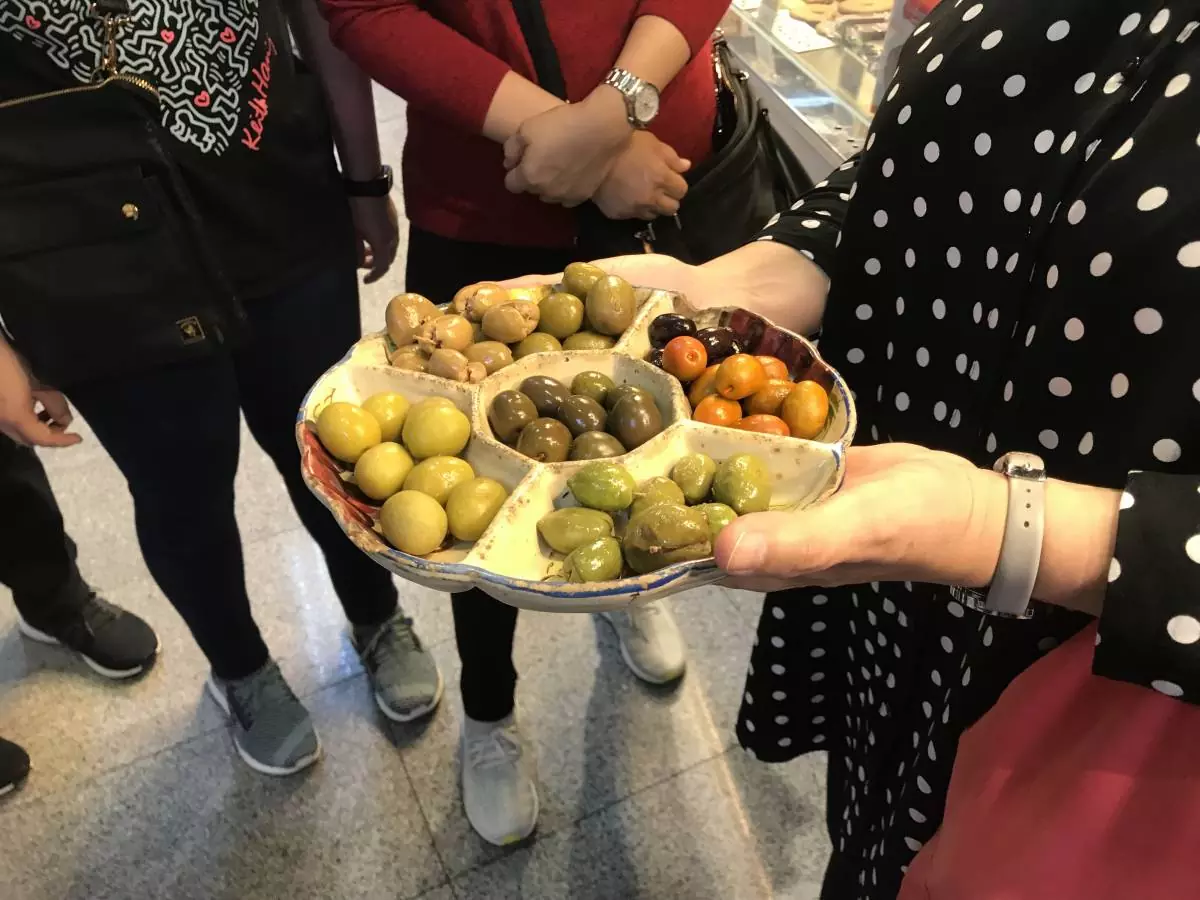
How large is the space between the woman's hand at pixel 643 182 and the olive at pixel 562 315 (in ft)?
0.79

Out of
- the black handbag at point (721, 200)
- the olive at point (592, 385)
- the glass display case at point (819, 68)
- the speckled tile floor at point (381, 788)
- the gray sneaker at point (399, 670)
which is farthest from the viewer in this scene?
the glass display case at point (819, 68)

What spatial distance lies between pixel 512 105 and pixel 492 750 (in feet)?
3.41

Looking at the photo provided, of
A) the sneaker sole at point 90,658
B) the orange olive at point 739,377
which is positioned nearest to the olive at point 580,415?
the orange olive at point 739,377

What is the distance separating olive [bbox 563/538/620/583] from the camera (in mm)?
693

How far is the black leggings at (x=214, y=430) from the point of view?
1083 mm

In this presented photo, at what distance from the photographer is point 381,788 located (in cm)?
156

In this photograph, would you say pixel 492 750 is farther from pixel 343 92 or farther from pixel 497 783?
pixel 343 92

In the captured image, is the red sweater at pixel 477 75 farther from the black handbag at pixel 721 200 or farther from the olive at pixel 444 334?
the olive at pixel 444 334

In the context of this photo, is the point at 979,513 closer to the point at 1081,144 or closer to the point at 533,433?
the point at 1081,144

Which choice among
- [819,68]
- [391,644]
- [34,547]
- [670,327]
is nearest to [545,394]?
[670,327]

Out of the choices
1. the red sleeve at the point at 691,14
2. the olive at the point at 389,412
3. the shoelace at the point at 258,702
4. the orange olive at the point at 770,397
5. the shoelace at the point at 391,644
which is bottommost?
the shoelace at the point at 258,702

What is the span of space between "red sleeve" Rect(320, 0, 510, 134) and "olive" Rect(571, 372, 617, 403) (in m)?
0.36

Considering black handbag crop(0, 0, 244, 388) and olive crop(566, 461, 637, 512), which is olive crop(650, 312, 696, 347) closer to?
olive crop(566, 461, 637, 512)

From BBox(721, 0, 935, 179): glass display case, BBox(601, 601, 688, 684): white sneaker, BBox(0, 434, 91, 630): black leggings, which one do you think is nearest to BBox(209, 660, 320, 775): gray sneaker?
BBox(0, 434, 91, 630): black leggings
